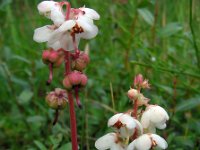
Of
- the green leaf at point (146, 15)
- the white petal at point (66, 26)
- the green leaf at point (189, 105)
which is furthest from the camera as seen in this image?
the green leaf at point (146, 15)

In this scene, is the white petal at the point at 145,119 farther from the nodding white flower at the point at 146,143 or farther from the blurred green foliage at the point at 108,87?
the blurred green foliage at the point at 108,87

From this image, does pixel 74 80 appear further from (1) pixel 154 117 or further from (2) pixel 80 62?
(1) pixel 154 117

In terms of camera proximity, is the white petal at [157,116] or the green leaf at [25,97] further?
the green leaf at [25,97]

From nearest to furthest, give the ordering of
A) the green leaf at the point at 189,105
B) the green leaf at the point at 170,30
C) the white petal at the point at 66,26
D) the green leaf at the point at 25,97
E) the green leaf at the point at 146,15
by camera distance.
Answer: the white petal at the point at 66,26
the green leaf at the point at 189,105
the green leaf at the point at 25,97
the green leaf at the point at 170,30
the green leaf at the point at 146,15

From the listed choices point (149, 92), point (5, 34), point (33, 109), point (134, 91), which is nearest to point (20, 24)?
point (5, 34)

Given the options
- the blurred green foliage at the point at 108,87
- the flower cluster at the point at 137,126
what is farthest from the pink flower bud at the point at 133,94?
the blurred green foliage at the point at 108,87

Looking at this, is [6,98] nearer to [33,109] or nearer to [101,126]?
[33,109]

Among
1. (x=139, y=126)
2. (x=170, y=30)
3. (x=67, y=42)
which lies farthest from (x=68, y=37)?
(x=170, y=30)

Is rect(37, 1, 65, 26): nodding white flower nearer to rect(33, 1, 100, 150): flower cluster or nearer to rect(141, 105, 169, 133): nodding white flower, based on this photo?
rect(33, 1, 100, 150): flower cluster

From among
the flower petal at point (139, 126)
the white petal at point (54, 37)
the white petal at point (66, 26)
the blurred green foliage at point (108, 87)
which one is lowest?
the blurred green foliage at point (108, 87)
